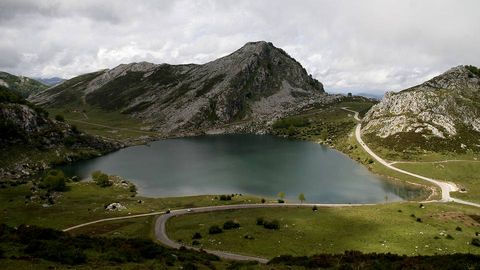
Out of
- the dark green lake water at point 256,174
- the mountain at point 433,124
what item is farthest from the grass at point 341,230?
the mountain at point 433,124

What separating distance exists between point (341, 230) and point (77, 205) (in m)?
70.3

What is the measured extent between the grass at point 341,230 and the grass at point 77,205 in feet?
50.4

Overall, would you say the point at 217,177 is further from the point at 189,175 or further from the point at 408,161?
the point at 408,161

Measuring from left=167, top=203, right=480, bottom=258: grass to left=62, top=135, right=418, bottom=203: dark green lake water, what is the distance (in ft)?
81.0

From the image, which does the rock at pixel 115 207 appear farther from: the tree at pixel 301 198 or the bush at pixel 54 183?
the tree at pixel 301 198

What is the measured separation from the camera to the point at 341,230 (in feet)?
244

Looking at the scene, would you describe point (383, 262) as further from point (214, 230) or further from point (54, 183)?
point (54, 183)

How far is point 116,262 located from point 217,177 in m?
105

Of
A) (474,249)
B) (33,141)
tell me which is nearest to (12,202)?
(33,141)

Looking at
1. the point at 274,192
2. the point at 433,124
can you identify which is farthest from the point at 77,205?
the point at 433,124

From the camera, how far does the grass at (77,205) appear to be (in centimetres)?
9056

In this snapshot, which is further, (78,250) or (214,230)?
(214,230)

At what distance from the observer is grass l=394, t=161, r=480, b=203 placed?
409ft

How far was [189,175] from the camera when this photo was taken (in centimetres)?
15250
